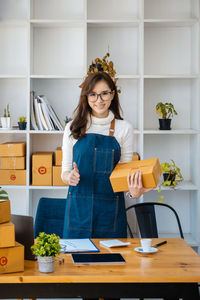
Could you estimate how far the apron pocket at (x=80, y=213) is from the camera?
274 centimetres

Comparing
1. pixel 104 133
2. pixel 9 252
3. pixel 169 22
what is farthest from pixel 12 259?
pixel 169 22

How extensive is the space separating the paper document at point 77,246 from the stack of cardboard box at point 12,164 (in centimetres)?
165

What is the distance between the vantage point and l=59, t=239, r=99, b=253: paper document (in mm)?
2264

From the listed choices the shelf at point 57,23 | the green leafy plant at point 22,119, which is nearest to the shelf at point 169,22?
the shelf at point 57,23

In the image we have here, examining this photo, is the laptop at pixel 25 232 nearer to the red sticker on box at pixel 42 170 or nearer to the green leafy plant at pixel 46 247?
the green leafy plant at pixel 46 247

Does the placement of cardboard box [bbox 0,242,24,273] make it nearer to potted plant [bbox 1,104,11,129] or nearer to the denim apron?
Result: the denim apron

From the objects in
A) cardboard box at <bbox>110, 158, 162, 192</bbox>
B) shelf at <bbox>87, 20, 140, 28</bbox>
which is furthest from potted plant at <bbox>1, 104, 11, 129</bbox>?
cardboard box at <bbox>110, 158, 162, 192</bbox>

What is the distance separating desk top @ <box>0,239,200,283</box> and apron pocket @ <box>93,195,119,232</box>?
19.6 inches

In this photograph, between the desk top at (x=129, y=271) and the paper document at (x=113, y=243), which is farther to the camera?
the paper document at (x=113, y=243)

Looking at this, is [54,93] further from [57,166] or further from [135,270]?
[135,270]

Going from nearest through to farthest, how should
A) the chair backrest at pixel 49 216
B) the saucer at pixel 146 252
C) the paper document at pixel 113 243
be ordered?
1. the saucer at pixel 146 252
2. the paper document at pixel 113 243
3. the chair backrest at pixel 49 216

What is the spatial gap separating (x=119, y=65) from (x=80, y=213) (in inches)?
76.5

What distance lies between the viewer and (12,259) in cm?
193

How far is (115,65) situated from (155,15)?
62 cm
